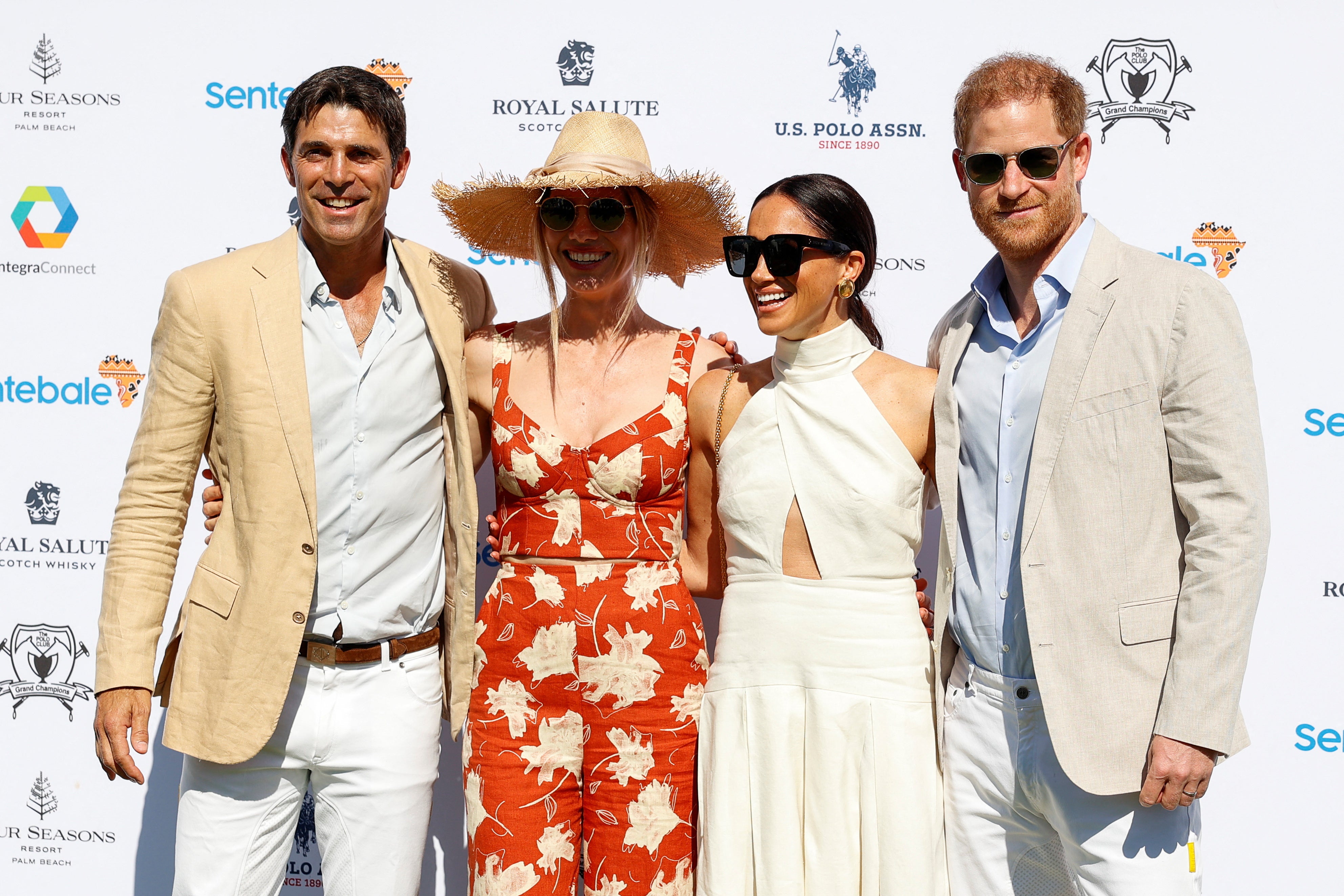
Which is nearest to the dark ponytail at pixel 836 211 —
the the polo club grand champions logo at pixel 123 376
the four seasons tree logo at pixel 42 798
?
the the polo club grand champions logo at pixel 123 376

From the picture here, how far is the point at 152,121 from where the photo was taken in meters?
3.59

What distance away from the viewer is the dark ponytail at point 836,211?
2.47 metres

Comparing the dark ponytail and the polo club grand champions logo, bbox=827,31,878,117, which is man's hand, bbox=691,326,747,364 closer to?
the dark ponytail

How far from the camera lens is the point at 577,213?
266cm

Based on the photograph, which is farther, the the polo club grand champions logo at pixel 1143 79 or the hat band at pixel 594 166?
the the polo club grand champions logo at pixel 1143 79

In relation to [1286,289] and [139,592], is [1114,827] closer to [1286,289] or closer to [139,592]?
[1286,289]

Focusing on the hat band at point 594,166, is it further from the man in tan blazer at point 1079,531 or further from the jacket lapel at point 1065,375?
the jacket lapel at point 1065,375

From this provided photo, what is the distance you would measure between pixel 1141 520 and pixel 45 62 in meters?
3.93

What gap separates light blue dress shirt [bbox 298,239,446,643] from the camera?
248 cm

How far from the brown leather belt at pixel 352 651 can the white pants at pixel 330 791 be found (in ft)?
0.06

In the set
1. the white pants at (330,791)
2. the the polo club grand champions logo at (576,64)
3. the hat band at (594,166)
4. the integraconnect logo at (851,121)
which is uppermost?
the the polo club grand champions logo at (576,64)

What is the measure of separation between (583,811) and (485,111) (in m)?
2.39

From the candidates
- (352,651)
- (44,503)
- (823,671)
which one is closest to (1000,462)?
(823,671)

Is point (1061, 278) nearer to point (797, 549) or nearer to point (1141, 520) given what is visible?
point (1141, 520)
